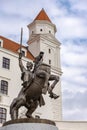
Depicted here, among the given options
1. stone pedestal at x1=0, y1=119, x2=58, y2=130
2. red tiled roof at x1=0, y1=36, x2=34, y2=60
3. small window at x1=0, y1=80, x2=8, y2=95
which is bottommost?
stone pedestal at x1=0, y1=119, x2=58, y2=130

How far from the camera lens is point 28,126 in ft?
29.3

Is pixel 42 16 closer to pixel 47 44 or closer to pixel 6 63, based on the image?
pixel 47 44

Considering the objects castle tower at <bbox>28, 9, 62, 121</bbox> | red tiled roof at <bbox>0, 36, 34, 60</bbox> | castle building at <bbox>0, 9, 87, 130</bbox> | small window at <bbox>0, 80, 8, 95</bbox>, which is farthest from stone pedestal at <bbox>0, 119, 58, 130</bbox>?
castle tower at <bbox>28, 9, 62, 121</bbox>

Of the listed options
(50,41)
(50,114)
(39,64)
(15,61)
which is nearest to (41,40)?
(50,41)

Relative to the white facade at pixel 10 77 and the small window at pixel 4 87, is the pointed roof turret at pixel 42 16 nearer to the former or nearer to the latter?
the white facade at pixel 10 77

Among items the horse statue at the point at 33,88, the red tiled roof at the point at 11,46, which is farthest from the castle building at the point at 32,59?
the horse statue at the point at 33,88

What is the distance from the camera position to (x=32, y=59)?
37562mm

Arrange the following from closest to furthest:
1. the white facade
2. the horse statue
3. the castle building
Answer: the horse statue → the white facade → the castle building

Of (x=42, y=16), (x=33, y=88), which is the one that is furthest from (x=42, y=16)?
(x=33, y=88)

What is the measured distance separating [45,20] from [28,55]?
698 cm

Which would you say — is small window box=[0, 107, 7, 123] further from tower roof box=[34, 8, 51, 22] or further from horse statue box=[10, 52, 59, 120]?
horse statue box=[10, 52, 59, 120]

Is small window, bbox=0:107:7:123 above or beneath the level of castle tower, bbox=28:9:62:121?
beneath

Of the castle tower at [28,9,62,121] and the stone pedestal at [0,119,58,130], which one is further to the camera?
the castle tower at [28,9,62,121]

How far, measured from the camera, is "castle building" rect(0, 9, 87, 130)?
106 feet
